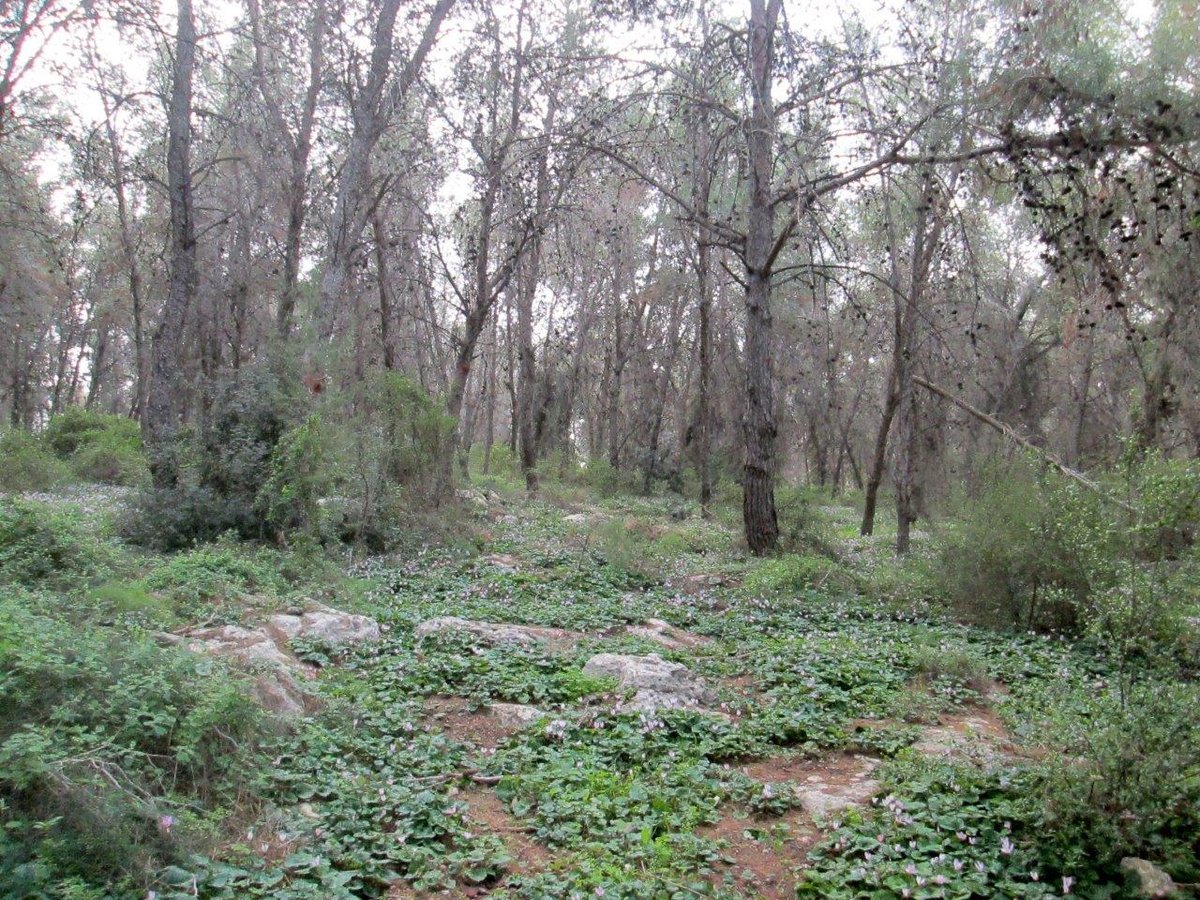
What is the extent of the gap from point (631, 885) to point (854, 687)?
322 cm

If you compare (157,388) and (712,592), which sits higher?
(157,388)

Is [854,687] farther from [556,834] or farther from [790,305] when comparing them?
[790,305]

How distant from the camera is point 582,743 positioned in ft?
15.9

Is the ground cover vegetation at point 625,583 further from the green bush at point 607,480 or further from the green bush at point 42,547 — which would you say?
the green bush at point 607,480

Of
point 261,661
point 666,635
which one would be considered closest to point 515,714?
point 261,661

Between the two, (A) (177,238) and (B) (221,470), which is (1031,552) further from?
(A) (177,238)

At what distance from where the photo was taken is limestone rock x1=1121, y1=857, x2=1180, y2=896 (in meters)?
2.99

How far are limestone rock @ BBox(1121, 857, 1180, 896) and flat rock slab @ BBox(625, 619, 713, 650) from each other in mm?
4168

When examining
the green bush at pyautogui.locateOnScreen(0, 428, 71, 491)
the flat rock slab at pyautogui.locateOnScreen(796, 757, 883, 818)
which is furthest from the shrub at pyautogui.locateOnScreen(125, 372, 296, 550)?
the flat rock slab at pyautogui.locateOnScreen(796, 757, 883, 818)

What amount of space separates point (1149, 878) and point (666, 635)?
4.78m

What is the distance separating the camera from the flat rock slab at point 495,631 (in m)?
6.86

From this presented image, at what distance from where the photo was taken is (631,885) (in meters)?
3.29

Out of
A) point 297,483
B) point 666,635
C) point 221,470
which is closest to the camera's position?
point 666,635

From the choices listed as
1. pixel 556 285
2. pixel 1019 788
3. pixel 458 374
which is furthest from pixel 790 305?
pixel 1019 788
